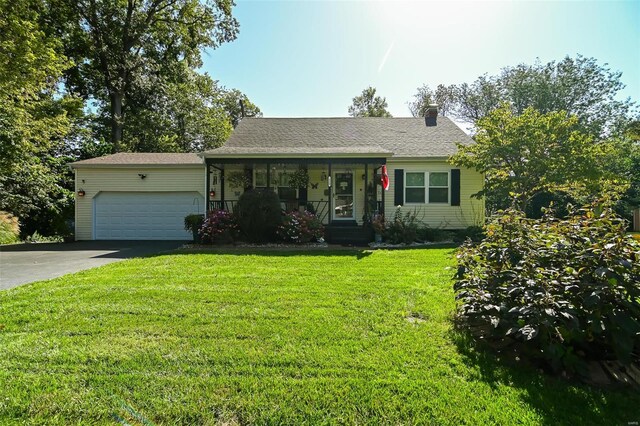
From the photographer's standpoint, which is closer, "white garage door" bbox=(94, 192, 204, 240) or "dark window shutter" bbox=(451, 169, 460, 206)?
"dark window shutter" bbox=(451, 169, 460, 206)

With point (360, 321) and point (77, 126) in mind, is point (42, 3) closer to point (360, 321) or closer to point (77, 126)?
point (77, 126)

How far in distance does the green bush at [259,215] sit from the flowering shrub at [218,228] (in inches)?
11.9

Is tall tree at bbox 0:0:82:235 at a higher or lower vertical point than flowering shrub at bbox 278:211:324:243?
higher

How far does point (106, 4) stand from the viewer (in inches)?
778

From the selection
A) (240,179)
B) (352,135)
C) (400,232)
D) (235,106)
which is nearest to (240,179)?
(240,179)

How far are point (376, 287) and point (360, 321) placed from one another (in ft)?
4.89

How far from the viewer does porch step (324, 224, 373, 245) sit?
1068 cm

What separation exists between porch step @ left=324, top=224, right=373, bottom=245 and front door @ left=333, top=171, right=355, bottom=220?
1.82 metres

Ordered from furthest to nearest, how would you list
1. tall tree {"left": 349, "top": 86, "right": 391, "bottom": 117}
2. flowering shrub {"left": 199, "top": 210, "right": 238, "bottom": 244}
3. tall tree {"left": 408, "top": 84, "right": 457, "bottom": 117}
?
tall tree {"left": 349, "top": 86, "right": 391, "bottom": 117}, tall tree {"left": 408, "top": 84, "right": 457, "bottom": 117}, flowering shrub {"left": 199, "top": 210, "right": 238, "bottom": 244}

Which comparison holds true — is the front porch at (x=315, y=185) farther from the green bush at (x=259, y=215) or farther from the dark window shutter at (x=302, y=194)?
the green bush at (x=259, y=215)

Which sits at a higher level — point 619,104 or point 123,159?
point 619,104

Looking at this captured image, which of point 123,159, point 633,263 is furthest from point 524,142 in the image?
point 123,159

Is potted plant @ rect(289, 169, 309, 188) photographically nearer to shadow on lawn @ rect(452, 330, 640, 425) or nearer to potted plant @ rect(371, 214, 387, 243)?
potted plant @ rect(371, 214, 387, 243)

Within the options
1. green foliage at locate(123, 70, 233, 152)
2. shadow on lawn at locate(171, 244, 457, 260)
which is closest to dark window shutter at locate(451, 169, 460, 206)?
shadow on lawn at locate(171, 244, 457, 260)
